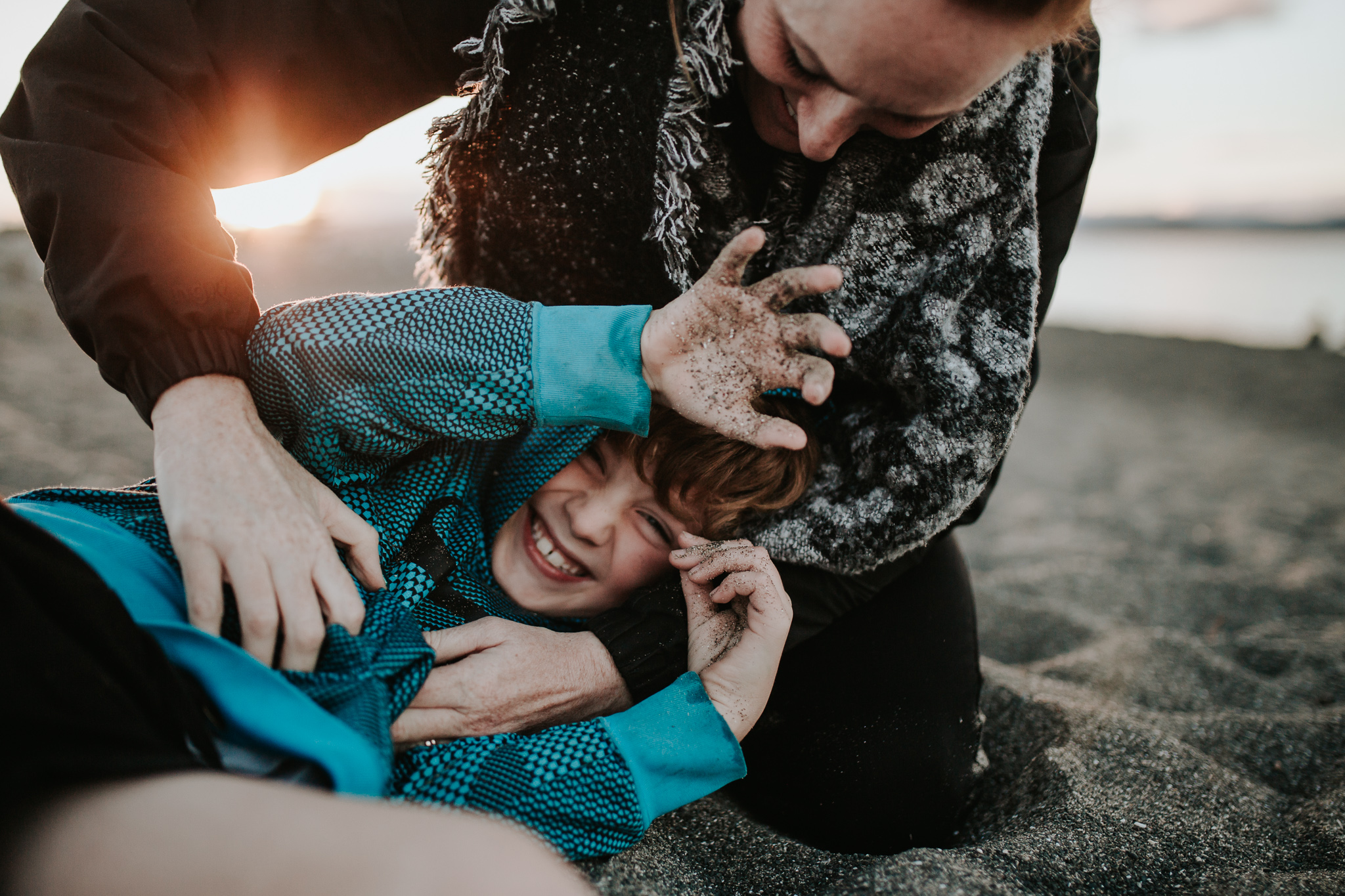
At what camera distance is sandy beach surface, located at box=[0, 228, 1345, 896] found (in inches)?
39.8

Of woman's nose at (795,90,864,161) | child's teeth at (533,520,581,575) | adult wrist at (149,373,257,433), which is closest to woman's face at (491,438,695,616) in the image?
child's teeth at (533,520,581,575)

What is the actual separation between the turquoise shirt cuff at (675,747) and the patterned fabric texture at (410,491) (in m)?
0.02

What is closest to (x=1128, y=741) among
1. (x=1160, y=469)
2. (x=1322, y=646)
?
(x=1322, y=646)

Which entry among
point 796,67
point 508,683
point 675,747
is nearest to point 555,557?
point 508,683

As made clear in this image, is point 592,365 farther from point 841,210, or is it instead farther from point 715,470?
point 841,210

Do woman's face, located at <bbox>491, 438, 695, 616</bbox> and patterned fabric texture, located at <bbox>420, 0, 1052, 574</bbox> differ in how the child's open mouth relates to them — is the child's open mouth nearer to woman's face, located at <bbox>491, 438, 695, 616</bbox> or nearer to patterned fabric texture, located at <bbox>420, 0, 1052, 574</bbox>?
woman's face, located at <bbox>491, 438, 695, 616</bbox>

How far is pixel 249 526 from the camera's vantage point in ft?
2.58

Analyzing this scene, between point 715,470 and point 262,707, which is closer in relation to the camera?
point 262,707

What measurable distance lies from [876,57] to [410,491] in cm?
88

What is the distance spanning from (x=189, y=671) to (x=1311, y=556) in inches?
131

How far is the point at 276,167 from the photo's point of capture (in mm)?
1181

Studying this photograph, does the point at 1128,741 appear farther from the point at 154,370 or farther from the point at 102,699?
the point at 154,370

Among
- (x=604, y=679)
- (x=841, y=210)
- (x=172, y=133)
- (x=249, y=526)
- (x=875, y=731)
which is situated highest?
(x=172, y=133)

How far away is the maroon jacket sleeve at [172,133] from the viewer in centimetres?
90
